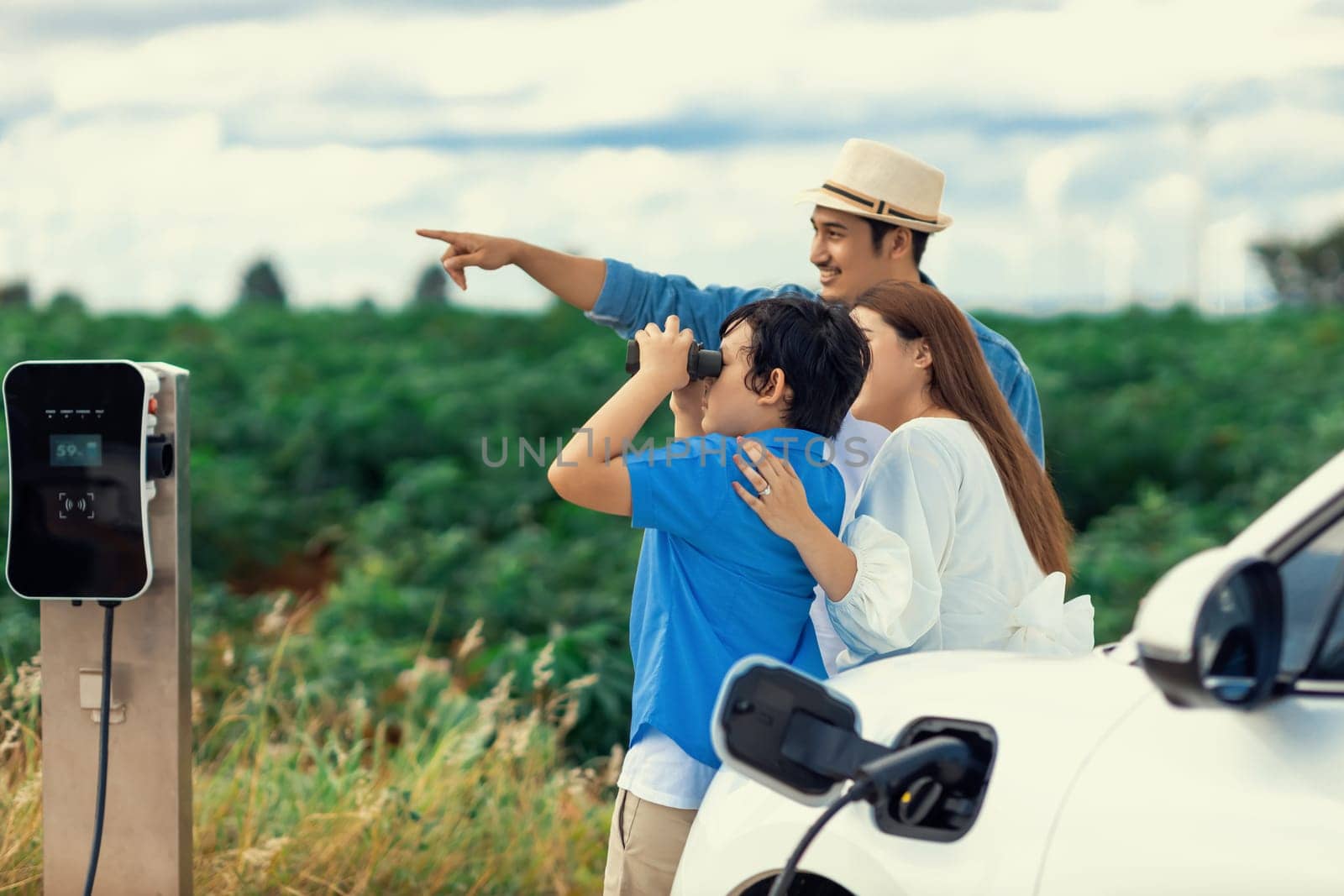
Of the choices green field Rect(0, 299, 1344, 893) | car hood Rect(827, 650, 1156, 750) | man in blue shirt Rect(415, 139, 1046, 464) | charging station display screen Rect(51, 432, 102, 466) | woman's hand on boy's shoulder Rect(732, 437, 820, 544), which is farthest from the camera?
green field Rect(0, 299, 1344, 893)

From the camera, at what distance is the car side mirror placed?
1768 millimetres

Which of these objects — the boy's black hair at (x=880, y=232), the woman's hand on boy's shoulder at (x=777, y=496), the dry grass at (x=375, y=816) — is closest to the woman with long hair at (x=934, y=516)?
the woman's hand on boy's shoulder at (x=777, y=496)

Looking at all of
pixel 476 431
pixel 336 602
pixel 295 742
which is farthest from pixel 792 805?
pixel 476 431

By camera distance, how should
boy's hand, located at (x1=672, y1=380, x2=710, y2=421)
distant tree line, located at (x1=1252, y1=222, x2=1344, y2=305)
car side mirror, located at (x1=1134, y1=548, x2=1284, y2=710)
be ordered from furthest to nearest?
distant tree line, located at (x1=1252, y1=222, x2=1344, y2=305)
boy's hand, located at (x1=672, y1=380, x2=710, y2=421)
car side mirror, located at (x1=1134, y1=548, x2=1284, y2=710)

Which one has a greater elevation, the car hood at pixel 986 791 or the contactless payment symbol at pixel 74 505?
the contactless payment symbol at pixel 74 505

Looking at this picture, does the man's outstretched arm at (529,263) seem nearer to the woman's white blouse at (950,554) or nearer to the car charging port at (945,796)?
the woman's white blouse at (950,554)

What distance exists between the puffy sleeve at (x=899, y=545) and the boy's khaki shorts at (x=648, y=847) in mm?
456

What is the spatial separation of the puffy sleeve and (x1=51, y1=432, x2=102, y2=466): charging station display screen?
5.50 ft

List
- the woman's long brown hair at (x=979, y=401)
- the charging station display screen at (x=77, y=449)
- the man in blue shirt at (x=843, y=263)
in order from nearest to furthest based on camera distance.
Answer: the woman's long brown hair at (x=979, y=401) < the charging station display screen at (x=77, y=449) < the man in blue shirt at (x=843, y=263)

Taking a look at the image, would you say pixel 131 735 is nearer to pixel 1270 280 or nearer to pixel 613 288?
pixel 613 288

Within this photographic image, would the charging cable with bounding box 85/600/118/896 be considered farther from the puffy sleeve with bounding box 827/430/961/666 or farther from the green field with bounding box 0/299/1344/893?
the puffy sleeve with bounding box 827/430/961/666

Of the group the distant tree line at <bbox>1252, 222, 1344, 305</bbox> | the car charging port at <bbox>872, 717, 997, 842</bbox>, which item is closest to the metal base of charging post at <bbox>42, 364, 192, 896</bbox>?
the car charging port at <bbox>872, 717, 997, 842</bbox>

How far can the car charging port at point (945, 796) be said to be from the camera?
2.06 metres

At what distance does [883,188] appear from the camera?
4141 millimetres
